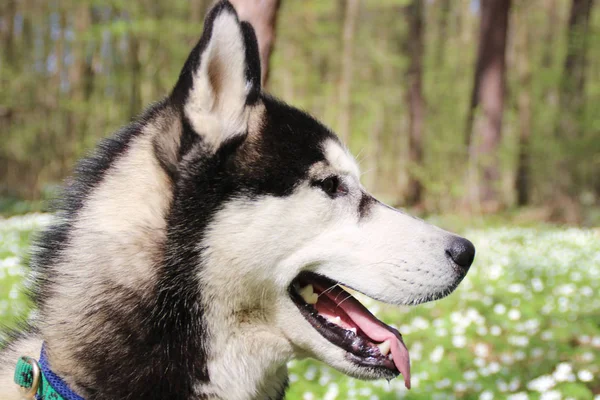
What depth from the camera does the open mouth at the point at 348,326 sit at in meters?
2.38

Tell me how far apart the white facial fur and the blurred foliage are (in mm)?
10521

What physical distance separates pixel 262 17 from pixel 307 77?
17.2 metres

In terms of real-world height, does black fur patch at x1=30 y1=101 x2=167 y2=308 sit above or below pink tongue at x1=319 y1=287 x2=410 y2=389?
above

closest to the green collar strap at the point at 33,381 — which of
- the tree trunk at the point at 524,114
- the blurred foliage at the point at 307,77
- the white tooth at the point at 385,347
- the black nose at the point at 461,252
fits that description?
the white tooth at the point at 385,347

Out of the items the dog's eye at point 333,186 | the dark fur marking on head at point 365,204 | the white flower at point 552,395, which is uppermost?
the dog's eye at point 333,186

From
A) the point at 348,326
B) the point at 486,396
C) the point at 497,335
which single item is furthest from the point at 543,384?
the point at 348,326

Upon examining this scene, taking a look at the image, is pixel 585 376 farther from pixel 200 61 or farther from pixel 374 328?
pixel 200 61

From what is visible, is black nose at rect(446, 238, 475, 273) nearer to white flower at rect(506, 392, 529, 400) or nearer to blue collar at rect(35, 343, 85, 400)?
blue collar at rect(35, 343, 85, 400)

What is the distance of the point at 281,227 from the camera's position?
2.27 metres

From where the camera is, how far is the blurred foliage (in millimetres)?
14617

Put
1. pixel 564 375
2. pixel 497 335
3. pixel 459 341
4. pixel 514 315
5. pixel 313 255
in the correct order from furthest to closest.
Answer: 1. pixel 514 315
2. pixel 497 335
3. pixel 459 341
4. pixel 564 375
5. pixel 313 255

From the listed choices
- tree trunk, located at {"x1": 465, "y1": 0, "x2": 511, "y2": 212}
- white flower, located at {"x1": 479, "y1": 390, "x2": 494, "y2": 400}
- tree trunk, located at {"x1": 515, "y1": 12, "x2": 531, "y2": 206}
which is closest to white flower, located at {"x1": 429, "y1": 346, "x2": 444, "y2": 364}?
white flower, located at {"x1": 479, "y1": 390, "x2": 494, "y2": 400}

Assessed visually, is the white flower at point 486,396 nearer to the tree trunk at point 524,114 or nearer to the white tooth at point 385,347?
the white tooth at point 385,347

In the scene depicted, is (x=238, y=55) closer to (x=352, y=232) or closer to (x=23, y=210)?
(x=352, y=232)
